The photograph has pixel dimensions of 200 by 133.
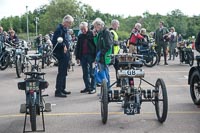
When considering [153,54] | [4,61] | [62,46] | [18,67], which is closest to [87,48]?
[62,46]

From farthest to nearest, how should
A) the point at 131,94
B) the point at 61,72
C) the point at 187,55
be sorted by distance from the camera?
the point at 187,55 → the point at 61,72 → the point at 131,94

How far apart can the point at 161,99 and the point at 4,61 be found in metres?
10.3

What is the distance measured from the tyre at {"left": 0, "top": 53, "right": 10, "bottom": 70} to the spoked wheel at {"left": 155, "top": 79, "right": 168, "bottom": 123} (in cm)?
951

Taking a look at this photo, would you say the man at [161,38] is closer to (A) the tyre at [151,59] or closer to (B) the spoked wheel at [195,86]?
(A) the tyre at [151,59]

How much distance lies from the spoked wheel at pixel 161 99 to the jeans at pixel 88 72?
3.17m

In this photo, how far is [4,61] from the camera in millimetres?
A: 15898

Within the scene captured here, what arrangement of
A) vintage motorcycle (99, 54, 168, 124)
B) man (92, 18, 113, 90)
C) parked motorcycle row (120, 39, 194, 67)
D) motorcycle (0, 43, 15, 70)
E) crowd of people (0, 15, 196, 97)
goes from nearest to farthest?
vintage motorcycle (99, 54, 168, 124) → man (92, 18, 113, 90) → crowd of people (0, 15, 196, 97) → motorcycle (0, 43, 15, 70) → parked motorcycle row (120, 39, 194, 67)

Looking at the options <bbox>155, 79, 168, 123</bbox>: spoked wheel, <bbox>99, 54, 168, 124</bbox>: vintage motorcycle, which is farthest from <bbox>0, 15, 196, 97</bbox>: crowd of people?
<bbox>155, 79, 168, 123</bbox>: spoked wheel

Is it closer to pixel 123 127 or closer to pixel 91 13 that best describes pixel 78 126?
pixel 123 127

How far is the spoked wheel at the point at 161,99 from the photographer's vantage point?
661 centimetres

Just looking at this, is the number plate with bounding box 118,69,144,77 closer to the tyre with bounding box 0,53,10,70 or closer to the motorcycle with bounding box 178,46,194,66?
the tyre with bounding box 0,53,10,70

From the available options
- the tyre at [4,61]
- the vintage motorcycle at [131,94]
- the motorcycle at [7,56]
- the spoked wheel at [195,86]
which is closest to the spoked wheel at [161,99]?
the vintage motorcycle at [131,94]

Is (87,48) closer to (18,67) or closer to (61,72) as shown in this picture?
(61,72)

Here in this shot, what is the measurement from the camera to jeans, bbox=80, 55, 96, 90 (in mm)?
10102
